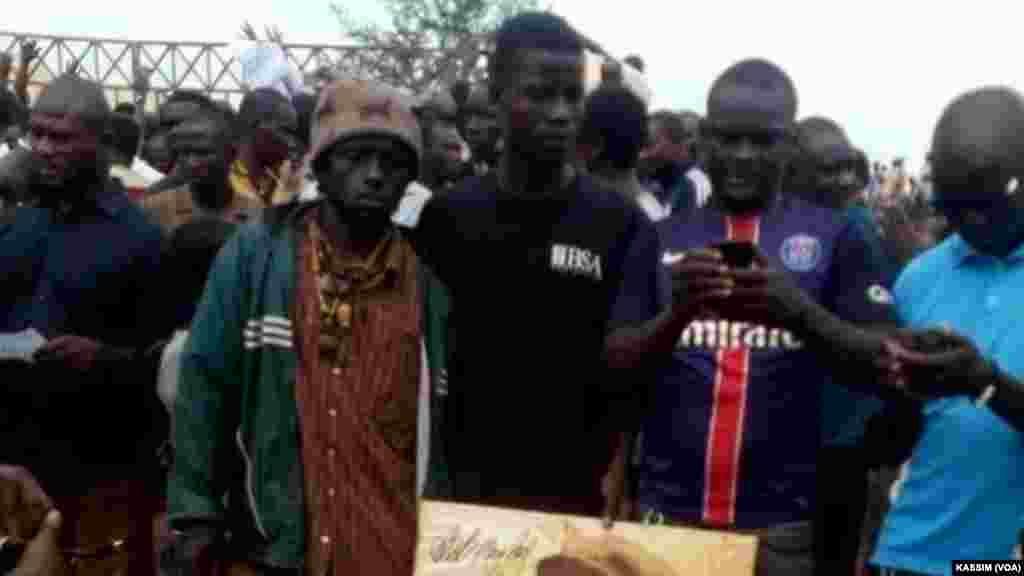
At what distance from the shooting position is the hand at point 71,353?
22.9 ft

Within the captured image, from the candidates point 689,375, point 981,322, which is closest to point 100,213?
point 689,375

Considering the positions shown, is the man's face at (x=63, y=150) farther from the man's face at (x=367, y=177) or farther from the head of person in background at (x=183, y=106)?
the man's face at (x=367, y=177)

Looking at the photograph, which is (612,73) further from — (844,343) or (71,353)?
(844,343)

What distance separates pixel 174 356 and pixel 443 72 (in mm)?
11260

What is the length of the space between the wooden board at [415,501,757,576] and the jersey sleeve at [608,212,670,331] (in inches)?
30.1

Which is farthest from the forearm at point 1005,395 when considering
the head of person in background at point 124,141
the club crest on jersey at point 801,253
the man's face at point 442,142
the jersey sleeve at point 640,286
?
the head of person in background at point 124,141

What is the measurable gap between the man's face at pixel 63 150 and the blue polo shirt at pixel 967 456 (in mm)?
3275

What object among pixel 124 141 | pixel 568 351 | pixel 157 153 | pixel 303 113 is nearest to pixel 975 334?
pixel 568 351

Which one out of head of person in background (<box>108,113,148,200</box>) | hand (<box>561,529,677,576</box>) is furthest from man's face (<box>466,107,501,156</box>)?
hand (<box>561,529,677,576</box>)

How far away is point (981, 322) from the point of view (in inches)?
211

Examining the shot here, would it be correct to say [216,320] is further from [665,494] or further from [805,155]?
[805,155]

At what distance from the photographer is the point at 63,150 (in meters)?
7.33

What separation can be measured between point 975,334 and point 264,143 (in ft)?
14.2

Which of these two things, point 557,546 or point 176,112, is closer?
point 557,546
